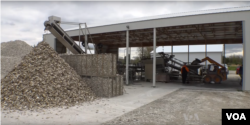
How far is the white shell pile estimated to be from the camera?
21.0 feet

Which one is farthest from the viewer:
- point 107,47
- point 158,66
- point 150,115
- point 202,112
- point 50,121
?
point 107,47

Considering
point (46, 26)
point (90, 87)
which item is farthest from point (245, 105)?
point (46, 26)

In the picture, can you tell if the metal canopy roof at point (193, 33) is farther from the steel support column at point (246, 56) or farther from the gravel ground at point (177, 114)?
the gravel ground at point (177, 114)

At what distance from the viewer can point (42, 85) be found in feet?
22.8

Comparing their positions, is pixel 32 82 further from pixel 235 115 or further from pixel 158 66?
pixel 158 66

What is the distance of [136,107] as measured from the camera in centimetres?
671

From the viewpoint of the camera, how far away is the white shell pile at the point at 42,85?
21.0ft

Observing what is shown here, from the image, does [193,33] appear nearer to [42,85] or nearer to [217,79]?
[217,79]

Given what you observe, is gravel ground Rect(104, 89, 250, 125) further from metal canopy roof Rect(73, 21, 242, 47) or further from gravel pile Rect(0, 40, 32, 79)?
gravel pile Rect(0, 40, 32, 79)

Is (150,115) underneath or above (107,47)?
underneath

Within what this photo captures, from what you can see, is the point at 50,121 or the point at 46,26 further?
the point at 46,26

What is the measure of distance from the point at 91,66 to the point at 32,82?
2633mm

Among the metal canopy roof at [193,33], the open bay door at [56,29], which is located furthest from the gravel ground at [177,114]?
the metal canopy roof at [193,33]

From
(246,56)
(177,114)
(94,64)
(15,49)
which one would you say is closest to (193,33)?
(246,56)
